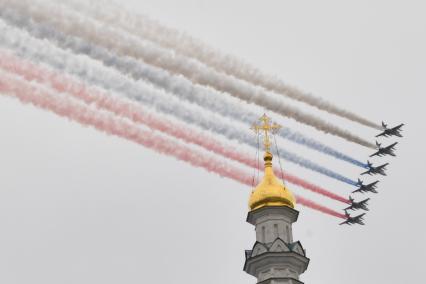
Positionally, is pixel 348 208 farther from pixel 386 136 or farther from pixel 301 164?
pixel 301 164

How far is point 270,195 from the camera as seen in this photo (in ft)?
174

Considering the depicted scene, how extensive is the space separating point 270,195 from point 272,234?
7.99 feet

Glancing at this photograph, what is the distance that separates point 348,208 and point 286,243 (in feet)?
42.0

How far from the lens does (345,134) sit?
166 ft

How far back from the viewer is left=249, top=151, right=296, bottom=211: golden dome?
53.0 m

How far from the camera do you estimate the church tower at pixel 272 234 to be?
49969mm

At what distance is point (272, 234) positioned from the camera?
171 ft

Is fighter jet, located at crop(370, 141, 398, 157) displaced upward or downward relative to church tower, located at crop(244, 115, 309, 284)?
upward

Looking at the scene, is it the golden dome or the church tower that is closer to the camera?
the church tower

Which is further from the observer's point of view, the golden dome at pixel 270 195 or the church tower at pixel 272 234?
the golden dome at pixel 270 195

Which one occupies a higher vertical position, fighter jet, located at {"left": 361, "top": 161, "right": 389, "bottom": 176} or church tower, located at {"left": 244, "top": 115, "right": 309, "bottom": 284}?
fighter jet, located at {"left": 361, "top": 161, "right": 389, "bottom": 176}

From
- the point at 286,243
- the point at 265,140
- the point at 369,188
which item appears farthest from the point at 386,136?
the point at 286,243

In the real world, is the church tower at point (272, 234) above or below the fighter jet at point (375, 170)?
below

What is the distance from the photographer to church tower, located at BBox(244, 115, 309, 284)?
50.0 metres
